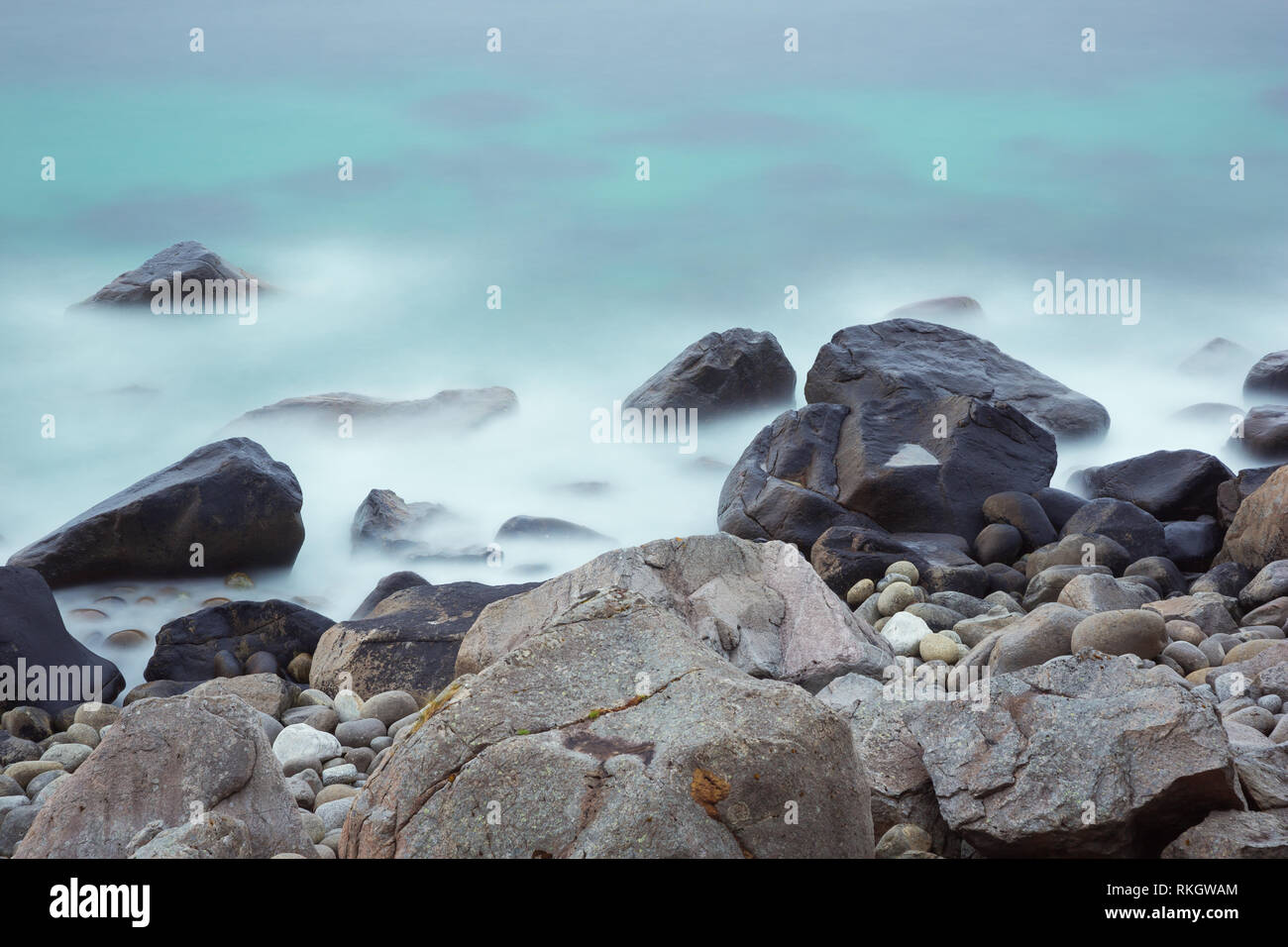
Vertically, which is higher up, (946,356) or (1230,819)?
(946,356)

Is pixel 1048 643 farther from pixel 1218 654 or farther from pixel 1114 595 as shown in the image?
pixel 1114 595

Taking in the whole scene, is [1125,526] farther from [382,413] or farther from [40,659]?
[382,413]

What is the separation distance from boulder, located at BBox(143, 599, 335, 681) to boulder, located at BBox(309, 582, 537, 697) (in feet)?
1.04

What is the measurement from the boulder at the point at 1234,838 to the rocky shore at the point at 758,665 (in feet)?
0.04

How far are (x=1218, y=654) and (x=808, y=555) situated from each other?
3924 millimetres

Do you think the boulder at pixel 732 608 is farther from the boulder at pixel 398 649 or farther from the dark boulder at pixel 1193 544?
the dark boulder at pixel 1193 544

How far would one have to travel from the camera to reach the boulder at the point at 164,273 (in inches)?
671

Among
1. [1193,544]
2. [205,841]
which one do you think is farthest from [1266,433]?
[205,841]

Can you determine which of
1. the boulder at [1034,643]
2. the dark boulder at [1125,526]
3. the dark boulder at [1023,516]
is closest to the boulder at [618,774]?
the boulder at [1034,643]

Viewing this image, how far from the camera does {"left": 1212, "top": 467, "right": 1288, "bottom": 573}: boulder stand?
8742 millimetres

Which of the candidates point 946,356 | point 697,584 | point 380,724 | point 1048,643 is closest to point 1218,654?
point 1048,643

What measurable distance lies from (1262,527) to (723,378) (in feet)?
22.1

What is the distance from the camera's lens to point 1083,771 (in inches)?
156
